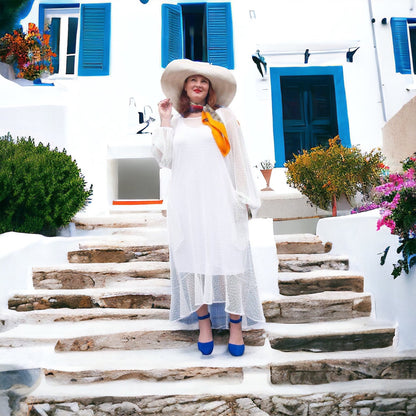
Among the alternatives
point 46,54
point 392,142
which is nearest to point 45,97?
point 46,54

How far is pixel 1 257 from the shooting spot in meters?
2.83

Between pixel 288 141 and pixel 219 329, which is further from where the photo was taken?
pixel 288 141

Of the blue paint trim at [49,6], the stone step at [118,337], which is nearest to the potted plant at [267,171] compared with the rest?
the stone step at [118,337]

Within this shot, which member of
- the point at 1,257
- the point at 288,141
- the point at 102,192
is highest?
the point at 288,141

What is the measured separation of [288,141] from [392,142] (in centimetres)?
239

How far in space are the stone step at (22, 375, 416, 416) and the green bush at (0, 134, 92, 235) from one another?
6.83ft

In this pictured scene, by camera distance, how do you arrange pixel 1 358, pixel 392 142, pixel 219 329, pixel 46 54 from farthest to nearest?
pixel 46 54, pixel 392 142, pixel 219 329, pixel 1 358

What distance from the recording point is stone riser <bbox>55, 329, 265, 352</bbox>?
7.91 feet

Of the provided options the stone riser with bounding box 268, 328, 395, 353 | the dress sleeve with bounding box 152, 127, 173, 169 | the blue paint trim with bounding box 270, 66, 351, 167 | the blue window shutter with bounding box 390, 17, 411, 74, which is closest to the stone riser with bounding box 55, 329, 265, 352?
the stone riser with bounding box 268, 328, 395, 353

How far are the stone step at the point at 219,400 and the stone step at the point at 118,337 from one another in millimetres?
329

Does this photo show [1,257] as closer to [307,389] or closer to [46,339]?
[46,339]

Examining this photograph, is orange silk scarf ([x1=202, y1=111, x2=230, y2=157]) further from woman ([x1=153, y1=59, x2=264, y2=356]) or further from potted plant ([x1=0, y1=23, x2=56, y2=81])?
potted plant ([x1=0, y1=23, x2=56, y2=81])

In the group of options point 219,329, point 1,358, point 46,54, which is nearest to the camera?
point 1,358

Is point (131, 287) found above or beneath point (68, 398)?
above
